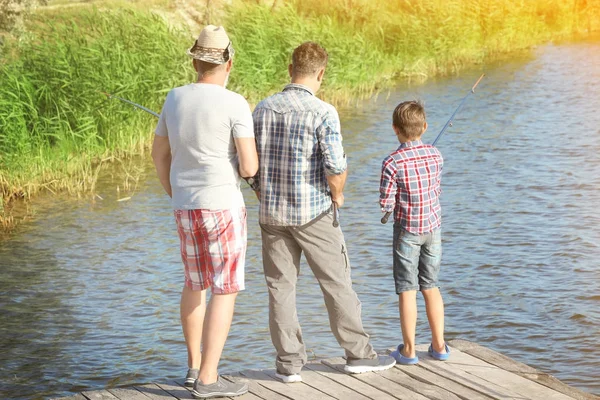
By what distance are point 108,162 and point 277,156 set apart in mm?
9820

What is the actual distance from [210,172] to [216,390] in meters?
1.10

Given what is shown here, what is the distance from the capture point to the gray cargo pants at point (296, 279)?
511cm

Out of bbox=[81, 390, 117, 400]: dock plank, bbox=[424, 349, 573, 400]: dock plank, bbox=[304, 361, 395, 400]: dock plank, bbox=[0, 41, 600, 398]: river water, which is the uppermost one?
bbox=[304, 361, 395, 400]: dock plank

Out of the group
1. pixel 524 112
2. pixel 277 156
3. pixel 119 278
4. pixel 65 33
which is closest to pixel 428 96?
pixel 524 112

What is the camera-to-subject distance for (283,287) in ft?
17.1

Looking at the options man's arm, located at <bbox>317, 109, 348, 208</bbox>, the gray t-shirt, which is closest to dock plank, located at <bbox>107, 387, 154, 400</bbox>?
the gray t-shirt

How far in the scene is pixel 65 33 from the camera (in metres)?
15.1

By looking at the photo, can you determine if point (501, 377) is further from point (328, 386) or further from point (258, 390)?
point (258, 390)

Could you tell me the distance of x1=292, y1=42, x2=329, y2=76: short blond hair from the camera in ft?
16.3

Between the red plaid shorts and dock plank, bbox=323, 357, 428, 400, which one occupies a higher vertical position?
the red plaid shorts

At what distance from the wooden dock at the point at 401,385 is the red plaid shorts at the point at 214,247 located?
63 cm

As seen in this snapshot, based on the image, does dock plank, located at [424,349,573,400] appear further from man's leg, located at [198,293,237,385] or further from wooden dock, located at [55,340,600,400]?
man's leg, located at [198,293,237,385]

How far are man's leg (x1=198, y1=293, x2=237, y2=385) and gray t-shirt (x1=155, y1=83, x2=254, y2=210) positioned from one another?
18.6 inches

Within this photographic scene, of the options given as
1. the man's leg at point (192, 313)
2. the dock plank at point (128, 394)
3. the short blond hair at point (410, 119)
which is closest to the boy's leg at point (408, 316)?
the short blond hair at point (410, 119)
